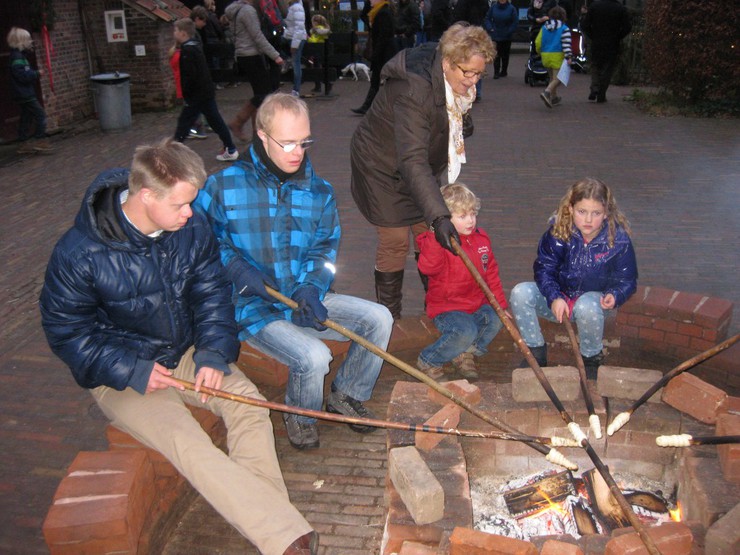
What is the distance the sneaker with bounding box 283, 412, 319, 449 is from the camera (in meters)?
3.93

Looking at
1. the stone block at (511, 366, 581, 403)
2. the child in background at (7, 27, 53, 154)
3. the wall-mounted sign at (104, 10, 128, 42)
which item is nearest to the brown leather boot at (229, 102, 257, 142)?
the child in background at (7, 27, 53, 154)

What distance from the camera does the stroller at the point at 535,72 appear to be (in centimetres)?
1516

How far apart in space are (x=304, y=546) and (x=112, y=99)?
405 inches

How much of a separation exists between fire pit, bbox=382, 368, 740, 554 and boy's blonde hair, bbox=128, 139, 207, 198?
1486mm

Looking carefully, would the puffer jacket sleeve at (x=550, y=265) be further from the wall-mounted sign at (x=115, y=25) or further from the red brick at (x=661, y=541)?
the wall-mounted sign at (x=115, y=25)

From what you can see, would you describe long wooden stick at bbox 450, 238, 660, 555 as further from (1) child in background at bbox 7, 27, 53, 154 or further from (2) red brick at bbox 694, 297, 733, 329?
(1) child in background at bbox 7, 27, 53, 154

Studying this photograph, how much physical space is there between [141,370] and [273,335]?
0.77 meters

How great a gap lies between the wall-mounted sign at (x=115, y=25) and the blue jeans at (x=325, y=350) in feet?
33.2

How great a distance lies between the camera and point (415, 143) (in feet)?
13.8

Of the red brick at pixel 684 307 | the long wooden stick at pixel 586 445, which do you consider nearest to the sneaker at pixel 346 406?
the long wooden stick at pixel 586 445

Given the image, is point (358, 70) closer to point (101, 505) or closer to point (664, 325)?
point (664, 325)

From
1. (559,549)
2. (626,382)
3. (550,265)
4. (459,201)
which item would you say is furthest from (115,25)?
(559,549)

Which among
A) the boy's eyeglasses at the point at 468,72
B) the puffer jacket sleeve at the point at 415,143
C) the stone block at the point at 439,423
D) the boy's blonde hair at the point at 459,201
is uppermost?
the boy's eyeglasses at the point at 468,72

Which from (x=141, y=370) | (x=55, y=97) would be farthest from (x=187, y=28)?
(x=141, y=370)
